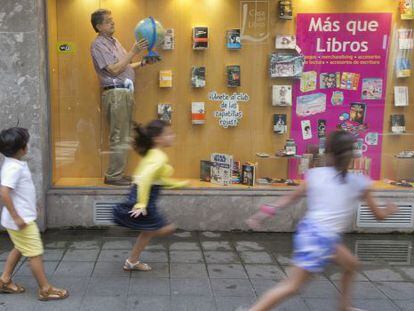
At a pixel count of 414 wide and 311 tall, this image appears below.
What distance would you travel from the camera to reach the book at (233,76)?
6.36 metres

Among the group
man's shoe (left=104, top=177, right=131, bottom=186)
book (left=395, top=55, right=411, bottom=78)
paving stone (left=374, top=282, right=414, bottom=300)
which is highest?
book (left=395, top=55, right=411, bottom=78)

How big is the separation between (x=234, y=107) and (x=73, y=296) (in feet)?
10.7

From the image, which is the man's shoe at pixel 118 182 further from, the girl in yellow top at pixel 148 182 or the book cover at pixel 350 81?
the book cover at pixel 350 81

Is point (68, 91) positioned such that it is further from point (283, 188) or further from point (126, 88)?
point (283, 188)

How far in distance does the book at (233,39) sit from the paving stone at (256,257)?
8.45ft

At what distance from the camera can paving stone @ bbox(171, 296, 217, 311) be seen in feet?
12.9

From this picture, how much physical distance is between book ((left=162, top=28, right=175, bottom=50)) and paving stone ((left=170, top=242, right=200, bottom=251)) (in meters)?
2.42

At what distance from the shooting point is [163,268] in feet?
15.7

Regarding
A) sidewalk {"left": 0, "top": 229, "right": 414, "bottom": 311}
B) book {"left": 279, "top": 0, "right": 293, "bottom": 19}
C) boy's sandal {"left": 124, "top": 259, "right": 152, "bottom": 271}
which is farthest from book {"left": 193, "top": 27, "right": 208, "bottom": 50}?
boy's sandal {"left": 124, "top": 259, "right": 152, "bottom": 271}

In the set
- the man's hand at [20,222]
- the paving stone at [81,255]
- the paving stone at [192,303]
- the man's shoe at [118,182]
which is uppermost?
the man's hand at [20,222]

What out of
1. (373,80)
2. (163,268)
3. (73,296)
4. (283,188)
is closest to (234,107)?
(283,188)

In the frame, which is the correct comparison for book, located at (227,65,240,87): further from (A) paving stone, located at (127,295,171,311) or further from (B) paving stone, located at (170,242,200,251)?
(A) paving stone, located at (127,295,171,311)

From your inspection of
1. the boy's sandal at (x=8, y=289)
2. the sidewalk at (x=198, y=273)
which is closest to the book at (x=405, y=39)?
the sidewalk at (x=198, y=273)

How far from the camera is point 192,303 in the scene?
403cm
